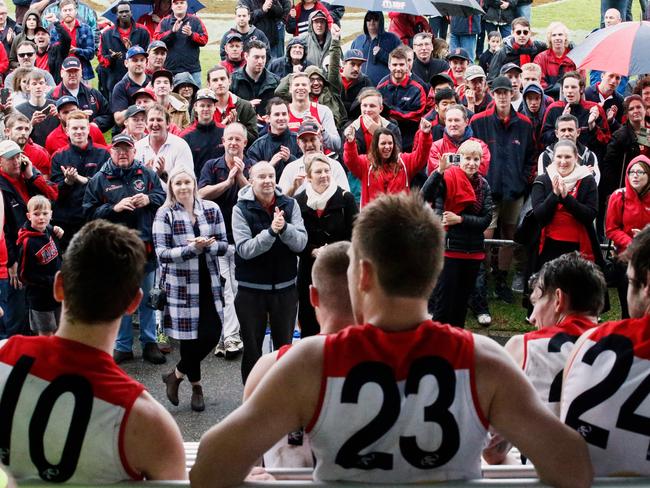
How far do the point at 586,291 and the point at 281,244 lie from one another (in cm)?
381

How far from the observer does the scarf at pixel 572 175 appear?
9086 millimetres

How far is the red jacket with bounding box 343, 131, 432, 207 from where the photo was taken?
943cm

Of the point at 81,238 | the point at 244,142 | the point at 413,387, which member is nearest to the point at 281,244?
the point at 244,142

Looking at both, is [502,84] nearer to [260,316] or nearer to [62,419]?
[260,316]

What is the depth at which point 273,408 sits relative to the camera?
8.68 ft

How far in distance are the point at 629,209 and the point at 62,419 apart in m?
7.28

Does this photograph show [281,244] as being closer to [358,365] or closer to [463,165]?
[463,165]

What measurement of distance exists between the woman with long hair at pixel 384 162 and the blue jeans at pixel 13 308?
3359mm

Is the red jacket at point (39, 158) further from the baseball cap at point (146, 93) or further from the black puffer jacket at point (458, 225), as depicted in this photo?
the black puffer jacket at point (458, 225)

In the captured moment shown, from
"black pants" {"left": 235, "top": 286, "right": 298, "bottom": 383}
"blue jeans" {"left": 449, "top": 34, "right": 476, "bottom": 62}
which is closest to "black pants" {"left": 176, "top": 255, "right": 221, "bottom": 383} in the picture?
"black pants" {"left": 235, "top": 286, "right": 298, "bottom": 383}

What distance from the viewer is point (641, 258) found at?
10.4ft

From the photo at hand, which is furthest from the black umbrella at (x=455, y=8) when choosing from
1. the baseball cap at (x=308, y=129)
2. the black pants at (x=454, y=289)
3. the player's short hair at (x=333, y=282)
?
the player's short hair at (x=333, y=282)

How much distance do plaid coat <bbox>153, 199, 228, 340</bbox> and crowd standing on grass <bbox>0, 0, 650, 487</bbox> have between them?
0.8 inches

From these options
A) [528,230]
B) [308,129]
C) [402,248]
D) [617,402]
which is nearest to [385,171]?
[308,129]
